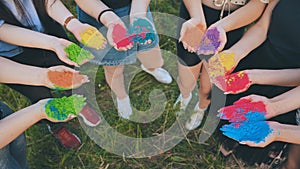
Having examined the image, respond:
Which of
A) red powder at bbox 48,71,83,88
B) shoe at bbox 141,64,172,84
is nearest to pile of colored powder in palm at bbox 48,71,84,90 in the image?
red powder at bbox 48,71,83,88

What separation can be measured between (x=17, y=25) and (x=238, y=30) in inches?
27.5

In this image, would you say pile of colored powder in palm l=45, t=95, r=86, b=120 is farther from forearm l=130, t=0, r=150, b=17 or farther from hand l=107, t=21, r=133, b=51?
forearm l=130, t=0, r=150, b=17

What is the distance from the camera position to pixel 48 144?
1.48m

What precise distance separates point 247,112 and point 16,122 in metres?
0.62

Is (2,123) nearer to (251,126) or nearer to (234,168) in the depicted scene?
(251,126)

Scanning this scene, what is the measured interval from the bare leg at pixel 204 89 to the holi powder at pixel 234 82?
329 mm

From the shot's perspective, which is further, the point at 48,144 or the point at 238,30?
the point at 48,144

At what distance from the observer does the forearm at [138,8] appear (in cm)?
115

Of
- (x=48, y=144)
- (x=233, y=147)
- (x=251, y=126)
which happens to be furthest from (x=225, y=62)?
(x=48, y=144)

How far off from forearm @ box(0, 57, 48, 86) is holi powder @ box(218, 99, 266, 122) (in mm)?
532

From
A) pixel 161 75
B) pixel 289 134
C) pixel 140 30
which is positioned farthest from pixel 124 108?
pixel 289 134

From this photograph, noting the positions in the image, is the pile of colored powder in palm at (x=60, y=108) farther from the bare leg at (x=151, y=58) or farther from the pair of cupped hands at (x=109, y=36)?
the bare leg at (x=151, y=58)

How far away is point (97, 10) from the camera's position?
1.14 m

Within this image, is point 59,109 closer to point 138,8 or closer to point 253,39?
point 138,8
